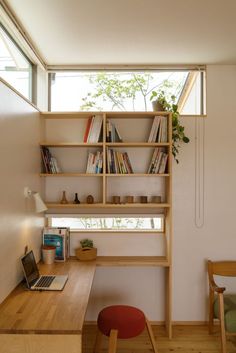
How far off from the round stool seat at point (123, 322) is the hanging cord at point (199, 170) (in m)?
1.20

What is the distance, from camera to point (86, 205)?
2957 mm

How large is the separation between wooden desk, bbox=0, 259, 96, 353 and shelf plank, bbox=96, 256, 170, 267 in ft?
2.27

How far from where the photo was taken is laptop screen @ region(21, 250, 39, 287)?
2.25 metres

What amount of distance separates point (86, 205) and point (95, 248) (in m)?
0.45

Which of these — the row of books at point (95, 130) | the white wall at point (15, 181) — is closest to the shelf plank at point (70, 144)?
the row of books at point (95, 130)

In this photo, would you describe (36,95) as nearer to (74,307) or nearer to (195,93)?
(195,93)

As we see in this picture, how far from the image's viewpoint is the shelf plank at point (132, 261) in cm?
293

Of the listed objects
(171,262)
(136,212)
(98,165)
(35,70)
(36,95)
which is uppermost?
(35,70)

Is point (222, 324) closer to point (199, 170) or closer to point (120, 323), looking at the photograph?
point (120, 323)

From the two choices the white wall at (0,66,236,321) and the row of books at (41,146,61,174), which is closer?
the row of books at (41,146,61,174)

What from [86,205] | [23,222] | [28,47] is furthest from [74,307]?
[28,47]

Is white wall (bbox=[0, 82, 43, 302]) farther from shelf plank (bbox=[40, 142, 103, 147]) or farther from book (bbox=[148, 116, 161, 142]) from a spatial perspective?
book (bbox=[148, 116, 161, 142])

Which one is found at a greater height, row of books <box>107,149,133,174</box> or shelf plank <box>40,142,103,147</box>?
shelf plank <box>40,142,103,147</box>

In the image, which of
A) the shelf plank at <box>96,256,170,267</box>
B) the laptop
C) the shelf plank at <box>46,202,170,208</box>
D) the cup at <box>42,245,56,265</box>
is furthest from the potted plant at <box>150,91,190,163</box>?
the laptop
